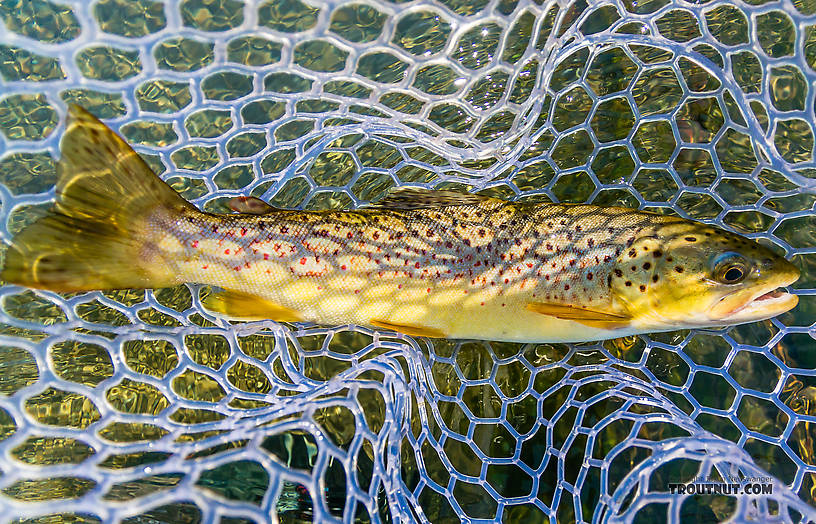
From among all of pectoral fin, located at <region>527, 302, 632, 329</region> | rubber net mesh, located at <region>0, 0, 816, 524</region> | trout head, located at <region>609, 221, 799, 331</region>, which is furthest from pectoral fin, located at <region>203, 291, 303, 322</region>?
trout head, located at <region>609, 221, 799, 331</region>

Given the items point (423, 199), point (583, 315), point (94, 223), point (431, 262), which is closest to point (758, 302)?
point (583, 315)

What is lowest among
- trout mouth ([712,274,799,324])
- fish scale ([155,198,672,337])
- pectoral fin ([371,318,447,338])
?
trout mouth ([712,274,799,324])

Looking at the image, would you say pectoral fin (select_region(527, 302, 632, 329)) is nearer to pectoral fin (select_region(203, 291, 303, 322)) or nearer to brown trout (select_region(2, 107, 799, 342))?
brown trout (select_region(2, 107, 799, 342))

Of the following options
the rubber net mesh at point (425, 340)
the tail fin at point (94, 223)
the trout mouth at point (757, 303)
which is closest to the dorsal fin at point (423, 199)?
the rubber net mesh at point (425, 340)

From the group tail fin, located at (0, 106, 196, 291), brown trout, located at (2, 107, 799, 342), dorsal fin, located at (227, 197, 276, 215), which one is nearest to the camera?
tail fin, located at (0, 106, 196, 291)

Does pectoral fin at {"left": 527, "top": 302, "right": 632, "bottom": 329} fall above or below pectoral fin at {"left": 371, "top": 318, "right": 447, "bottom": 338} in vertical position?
below

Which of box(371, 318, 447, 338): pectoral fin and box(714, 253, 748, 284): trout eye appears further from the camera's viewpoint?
box(371, 318, 447, 338): pectoral fin

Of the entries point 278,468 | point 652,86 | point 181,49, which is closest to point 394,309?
point 278,468
